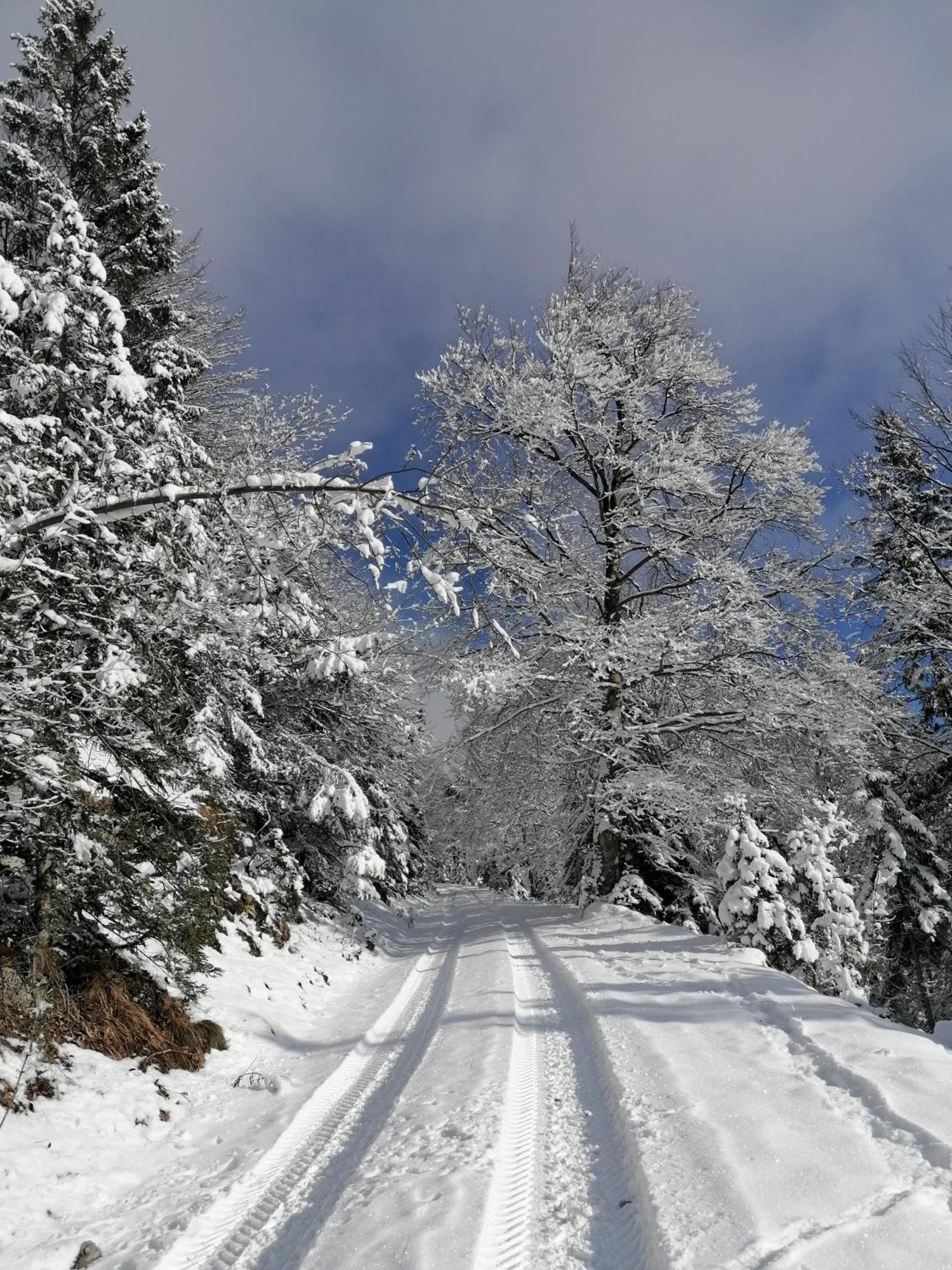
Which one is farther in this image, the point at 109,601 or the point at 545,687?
the point at 545,687

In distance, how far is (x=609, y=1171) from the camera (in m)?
3.21

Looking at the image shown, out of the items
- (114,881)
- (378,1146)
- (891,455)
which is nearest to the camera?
(378,1146)

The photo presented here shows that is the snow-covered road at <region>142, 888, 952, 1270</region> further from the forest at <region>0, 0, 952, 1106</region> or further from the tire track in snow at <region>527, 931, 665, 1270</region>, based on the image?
the forest at <region>0, 0, 952, 1106</region>

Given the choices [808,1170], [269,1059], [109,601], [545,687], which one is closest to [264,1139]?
[269,1059]

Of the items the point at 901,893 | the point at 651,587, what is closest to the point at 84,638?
the point at 651,587

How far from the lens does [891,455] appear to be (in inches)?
488

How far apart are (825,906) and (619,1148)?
8.44 m

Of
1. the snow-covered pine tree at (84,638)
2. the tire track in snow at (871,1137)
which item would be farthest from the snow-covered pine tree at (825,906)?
the snow-covered pine tree at (84,638)

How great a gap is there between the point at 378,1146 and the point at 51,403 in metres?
6.13

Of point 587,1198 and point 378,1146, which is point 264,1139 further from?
point 587,1198

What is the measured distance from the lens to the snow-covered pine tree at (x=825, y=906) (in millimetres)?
9992

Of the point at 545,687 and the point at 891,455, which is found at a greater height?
the point at 891,455

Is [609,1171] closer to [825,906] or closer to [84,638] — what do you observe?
[84,638]

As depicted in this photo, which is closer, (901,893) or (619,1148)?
(619,1148)
